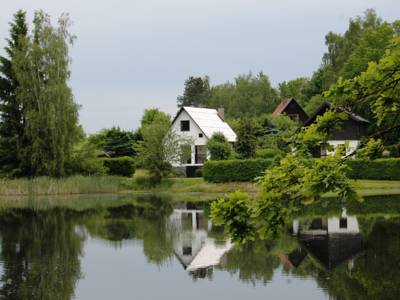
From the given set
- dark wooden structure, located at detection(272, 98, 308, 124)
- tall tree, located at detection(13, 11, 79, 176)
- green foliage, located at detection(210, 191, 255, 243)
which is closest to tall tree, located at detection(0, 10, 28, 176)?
tall tree, located at detection(13, 11, 79, 176)

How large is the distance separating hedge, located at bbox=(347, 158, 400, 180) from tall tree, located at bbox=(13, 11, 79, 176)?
22.1 meters

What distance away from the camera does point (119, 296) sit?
14219 millimetres

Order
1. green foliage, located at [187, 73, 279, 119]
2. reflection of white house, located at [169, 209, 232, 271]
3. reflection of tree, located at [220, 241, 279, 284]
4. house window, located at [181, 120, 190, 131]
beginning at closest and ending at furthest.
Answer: reflection of tree, located at [220, 241, 279, 284], reflection of white house, located at [169, 209, 232, 271], house window, located at [181, 120, 190, 131], green foliage, located at [187, 73, 279, 119]

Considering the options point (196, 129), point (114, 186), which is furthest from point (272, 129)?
point (114, 186)

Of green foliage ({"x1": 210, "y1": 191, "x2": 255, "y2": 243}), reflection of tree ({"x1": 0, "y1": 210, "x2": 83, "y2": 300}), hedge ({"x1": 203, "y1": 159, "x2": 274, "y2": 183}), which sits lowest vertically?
reflection of tree ({"x1": 0, "y1": 210, "x2": 83, "y2": 300})

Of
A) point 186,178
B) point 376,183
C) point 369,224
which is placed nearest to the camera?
point 369,224

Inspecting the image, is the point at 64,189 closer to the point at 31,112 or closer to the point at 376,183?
the point at 31,112

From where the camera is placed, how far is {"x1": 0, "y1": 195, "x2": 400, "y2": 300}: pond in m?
14.1

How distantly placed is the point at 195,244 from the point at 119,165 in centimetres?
3443

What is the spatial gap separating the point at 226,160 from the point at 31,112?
15.5 metres

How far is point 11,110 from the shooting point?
5116 centimetres

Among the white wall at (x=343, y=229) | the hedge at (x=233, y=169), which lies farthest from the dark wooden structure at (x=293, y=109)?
the white wall at (x=343, y=229)

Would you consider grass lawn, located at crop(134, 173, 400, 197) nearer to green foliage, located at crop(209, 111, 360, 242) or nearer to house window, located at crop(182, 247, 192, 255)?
house window, located at crop(182, 247, 192, 255)

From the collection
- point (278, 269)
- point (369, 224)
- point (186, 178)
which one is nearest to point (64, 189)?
point (186, 178)
